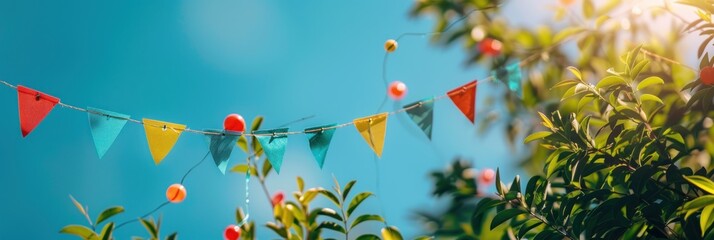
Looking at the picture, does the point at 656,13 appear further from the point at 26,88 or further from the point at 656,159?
the point at 26,88

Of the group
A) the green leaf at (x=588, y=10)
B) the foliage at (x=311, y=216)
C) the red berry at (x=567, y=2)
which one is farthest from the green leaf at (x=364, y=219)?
the red berry at (x=567, y=2)

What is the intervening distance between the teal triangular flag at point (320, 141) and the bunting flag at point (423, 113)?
0.27 meters

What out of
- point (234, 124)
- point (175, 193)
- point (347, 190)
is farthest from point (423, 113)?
point (175, 193)

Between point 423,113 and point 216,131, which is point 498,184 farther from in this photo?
point 216,131

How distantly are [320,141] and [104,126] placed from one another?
61 cm

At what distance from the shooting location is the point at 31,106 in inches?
75.2

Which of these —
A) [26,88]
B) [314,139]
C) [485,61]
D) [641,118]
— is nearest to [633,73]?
[641,118]

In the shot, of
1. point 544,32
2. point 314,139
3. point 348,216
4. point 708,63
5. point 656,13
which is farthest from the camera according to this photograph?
point 544,32

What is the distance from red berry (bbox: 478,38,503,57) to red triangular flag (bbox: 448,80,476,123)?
2.78 feet

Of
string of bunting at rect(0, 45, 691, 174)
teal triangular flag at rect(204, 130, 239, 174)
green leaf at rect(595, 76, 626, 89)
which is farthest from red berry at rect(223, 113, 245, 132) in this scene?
green leaf at rect(595, 76, 626, 89)

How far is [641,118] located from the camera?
1.77 metres

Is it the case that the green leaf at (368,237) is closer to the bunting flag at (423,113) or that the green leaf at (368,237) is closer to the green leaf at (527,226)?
the bunting flag at (423,113)

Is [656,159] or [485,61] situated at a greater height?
[485,61]

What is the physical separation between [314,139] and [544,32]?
1.33 m
